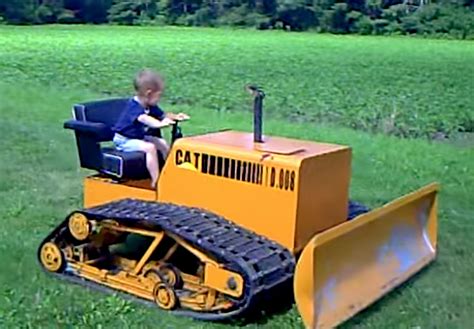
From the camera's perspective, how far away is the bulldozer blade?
4512mm

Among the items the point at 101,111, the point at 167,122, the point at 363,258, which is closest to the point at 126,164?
the point at 167,122

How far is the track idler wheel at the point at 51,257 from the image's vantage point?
5527 millimetres

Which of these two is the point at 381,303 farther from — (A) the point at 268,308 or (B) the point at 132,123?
(B) the point at 132,123

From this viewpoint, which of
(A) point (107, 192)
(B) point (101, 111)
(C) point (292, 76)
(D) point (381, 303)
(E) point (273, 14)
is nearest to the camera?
(D) point (381, 303)

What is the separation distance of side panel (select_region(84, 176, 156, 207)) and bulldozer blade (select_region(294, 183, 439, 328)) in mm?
1343

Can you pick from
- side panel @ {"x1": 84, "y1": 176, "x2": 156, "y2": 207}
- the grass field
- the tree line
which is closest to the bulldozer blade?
the grass field

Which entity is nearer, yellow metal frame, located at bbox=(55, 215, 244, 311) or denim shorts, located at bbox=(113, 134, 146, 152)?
yellow metal frame, located at bbox=(55, 215, 244, 311)

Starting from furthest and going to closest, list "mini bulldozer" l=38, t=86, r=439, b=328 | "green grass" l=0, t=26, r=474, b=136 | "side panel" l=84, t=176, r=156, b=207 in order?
1. "green grass" l=0, t=26, r=474, b=136
2. "side panel" l=84, t=176, r=156, b=207
3. "mini bulldozer" l=38, t=86, r=439, b=328

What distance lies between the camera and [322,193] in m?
5.21

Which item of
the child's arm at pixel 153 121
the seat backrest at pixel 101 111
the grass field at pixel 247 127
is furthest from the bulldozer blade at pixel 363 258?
the seat backrest at pixel 101 111

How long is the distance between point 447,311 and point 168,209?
1.70 metres

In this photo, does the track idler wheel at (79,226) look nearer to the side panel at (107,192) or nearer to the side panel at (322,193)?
the side panel at (107,192)

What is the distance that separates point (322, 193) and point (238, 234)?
0.56 metres

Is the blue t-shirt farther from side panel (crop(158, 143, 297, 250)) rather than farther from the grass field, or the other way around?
the grass field
